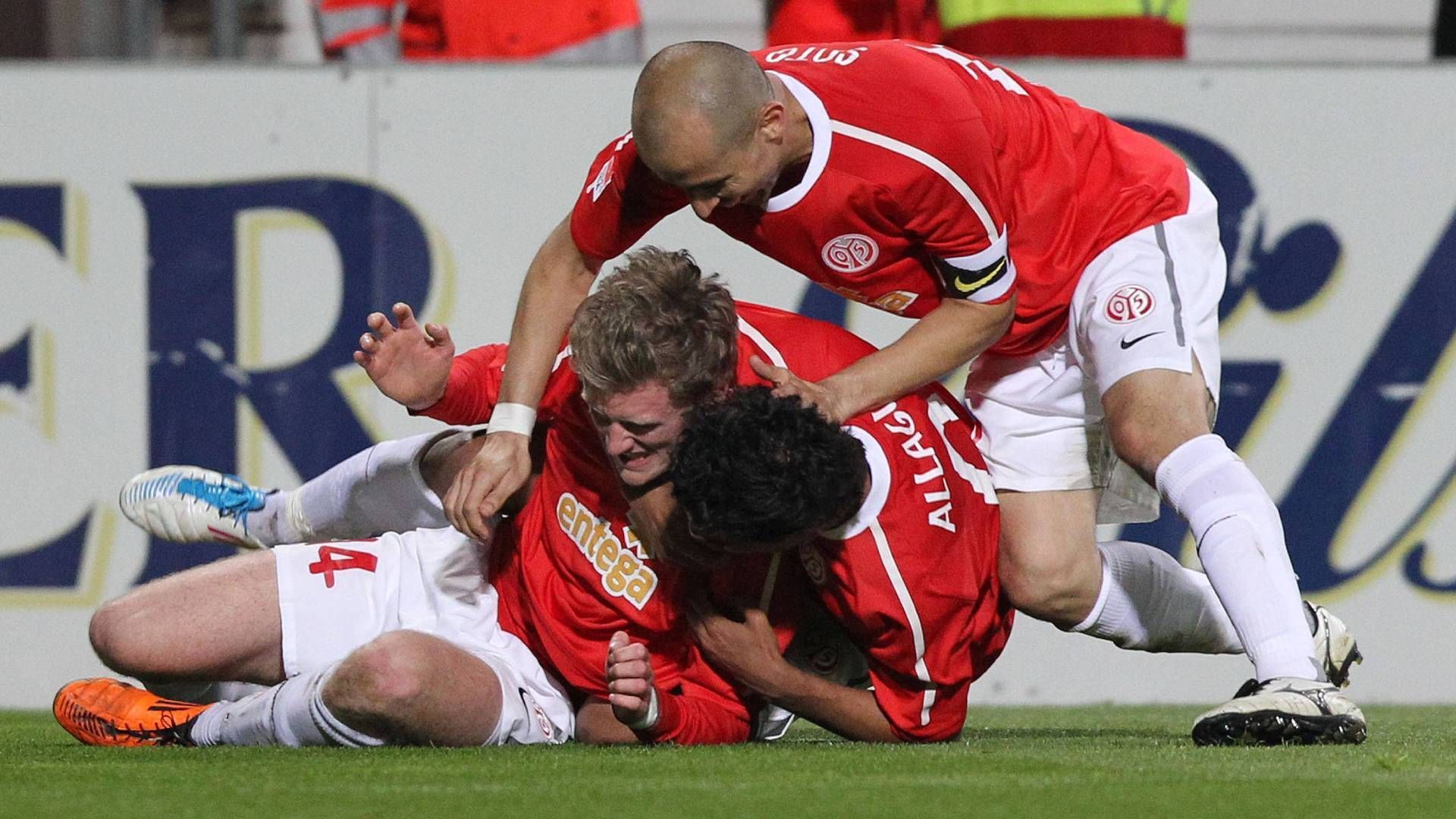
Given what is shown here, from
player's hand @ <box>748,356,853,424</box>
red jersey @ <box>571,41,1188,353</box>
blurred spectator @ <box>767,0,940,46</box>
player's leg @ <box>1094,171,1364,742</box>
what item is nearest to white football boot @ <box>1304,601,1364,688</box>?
player's leg @ <box>1094,171,1364,742</box>

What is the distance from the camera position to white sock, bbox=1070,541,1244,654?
3857 mm

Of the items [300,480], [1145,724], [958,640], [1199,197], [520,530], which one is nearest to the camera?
[958,640]

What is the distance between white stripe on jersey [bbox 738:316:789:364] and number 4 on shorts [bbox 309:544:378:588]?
89 cm

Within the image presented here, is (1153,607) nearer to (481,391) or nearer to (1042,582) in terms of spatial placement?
(1042,582)

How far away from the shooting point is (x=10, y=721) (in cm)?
456

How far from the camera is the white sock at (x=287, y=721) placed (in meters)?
3.20

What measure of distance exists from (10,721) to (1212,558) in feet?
9.63

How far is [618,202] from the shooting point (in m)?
3.63

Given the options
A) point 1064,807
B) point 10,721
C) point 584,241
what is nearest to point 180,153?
point 10,721

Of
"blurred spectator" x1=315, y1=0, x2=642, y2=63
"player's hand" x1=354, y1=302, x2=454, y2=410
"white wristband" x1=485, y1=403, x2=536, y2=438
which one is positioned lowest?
"white wristband" x1=485, y1=403, x2=536, y2=438

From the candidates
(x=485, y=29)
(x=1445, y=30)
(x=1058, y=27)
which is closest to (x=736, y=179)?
(x=485, y=29)

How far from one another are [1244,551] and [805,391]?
89 cm

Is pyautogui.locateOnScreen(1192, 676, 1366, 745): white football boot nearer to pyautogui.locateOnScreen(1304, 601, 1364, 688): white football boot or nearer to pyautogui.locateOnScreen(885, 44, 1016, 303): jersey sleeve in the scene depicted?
pyautogui.locateOnScreen(1304, 601, 1364, 688): white football boot

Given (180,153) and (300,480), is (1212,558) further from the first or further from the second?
(180,153)
